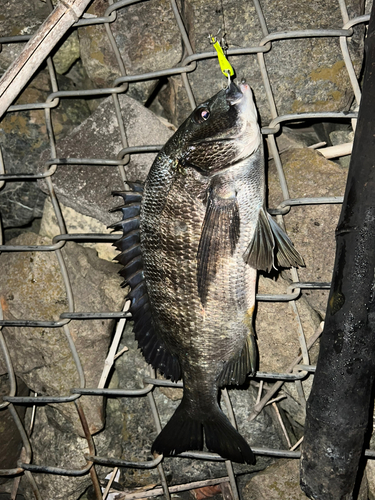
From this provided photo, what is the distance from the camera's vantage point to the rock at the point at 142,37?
2109 millimetres

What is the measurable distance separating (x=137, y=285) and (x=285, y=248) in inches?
23.7

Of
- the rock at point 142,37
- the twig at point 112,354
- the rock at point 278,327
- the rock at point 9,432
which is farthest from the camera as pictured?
the rock at point 9,432

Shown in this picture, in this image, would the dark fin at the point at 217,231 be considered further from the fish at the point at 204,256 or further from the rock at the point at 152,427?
the rock at the point at 152,427

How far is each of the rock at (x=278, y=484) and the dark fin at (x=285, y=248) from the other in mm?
967

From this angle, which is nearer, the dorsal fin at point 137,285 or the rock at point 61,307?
the dorsal fin at point 137,285

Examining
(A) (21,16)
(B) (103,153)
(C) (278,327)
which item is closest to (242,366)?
(C) (278,327)

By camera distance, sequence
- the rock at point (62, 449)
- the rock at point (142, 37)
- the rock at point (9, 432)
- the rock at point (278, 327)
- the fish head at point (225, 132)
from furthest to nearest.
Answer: the rock at point (9, 432), the rock at point (62, 449), the rock at point (142, 37), the rock at point (278, 327), the fish head at point (225, 132)

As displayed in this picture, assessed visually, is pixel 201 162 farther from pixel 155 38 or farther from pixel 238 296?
pixel 155 38

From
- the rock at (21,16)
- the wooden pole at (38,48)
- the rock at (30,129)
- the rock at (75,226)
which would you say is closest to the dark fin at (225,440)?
the rock at (75,226)

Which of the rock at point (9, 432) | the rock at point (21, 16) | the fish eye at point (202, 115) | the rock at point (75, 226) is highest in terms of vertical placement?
the rock at point (21, 16)

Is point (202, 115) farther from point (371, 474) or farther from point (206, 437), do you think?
point (371, 474)

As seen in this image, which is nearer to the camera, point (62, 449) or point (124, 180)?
point (124, 180)

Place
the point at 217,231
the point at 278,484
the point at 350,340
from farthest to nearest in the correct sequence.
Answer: the point at 278,484 < the point at 217,231 < the point at 350,340

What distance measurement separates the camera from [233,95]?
65.8 inches
